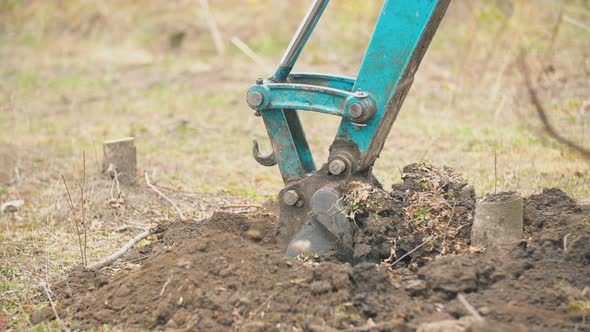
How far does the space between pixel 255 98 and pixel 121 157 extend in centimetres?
305

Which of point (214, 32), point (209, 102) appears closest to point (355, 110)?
point (209, 102)

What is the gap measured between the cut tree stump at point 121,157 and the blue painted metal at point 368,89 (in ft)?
9.54

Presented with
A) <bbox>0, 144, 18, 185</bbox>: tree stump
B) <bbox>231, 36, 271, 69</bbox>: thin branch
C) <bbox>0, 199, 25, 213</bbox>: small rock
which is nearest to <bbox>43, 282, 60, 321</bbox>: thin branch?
<bbox>0, 199, 25, 213</bbox>: small rock

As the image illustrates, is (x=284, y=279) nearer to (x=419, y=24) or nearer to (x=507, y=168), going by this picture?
(x=419, y=24)

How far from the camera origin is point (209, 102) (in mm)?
12281

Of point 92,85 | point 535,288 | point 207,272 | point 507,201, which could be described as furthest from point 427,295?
point 92,85

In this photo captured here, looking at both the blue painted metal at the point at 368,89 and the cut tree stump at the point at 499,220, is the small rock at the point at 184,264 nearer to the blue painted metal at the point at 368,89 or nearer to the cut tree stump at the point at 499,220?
the blue painted metal at the point at 368,89

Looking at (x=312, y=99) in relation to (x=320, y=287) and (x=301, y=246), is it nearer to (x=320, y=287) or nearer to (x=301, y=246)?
(x=301, y=246)

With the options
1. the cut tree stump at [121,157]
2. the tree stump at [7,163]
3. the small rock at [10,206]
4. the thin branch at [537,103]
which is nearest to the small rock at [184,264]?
the thin branch at [537,103]

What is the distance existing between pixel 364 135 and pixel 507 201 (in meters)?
1.00

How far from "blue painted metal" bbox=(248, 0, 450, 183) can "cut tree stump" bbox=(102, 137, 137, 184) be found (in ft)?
9.54

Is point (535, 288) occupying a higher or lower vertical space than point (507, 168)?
lower

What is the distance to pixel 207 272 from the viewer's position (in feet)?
13.6

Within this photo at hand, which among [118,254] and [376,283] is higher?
[118,254]
